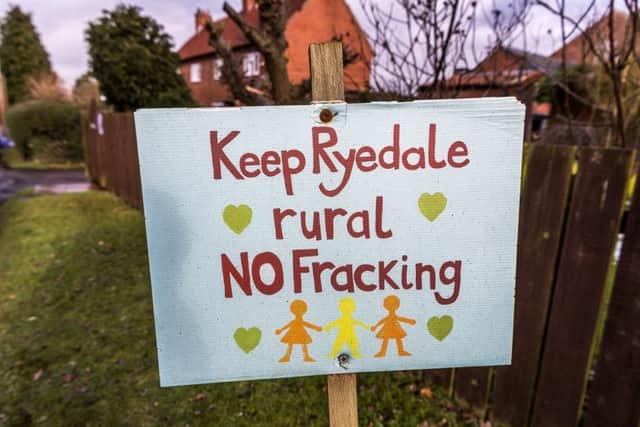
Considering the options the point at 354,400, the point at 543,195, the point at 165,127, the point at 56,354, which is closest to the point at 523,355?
the point at 543,195

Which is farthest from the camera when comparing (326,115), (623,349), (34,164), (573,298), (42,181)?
(34,164)

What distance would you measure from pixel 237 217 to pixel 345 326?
42 centimetres

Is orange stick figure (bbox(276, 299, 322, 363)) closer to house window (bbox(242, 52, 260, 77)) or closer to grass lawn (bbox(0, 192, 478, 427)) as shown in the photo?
grass lawn (bbox(0, 192, 478, 427))

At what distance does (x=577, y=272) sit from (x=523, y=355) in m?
0.56

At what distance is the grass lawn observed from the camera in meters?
2.50

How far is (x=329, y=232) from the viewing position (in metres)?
1.08

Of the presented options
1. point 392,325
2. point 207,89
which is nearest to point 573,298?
point 392,325

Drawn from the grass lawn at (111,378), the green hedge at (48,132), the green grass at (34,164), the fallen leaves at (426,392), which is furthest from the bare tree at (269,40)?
the green hedge at (48,132)

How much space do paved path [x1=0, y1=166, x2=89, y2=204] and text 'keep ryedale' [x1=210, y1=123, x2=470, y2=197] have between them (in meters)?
10.7

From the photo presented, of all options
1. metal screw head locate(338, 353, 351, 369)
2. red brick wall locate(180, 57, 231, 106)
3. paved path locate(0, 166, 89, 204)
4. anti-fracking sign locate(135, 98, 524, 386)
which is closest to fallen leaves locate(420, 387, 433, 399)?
anti-fracking sign locate(135, 98, 524, 386)

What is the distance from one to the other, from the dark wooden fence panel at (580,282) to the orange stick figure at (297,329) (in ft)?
4.77

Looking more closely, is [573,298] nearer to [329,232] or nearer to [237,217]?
[329,232]

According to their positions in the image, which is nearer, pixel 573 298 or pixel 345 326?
pixel 345 326

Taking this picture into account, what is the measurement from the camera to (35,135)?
16.5 metres
